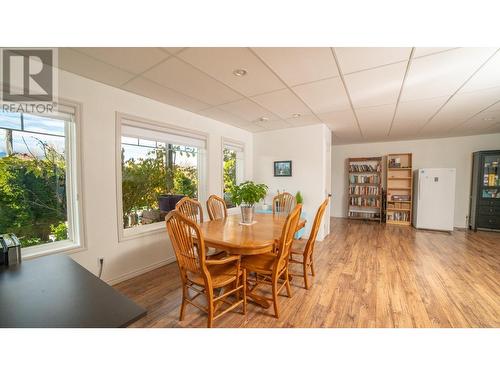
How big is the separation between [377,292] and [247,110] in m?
2.91

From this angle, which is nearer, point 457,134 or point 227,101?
point 227,101

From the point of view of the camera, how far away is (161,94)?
2537 mm

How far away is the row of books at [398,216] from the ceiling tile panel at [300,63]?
5287 mm

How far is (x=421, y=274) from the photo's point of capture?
2656mm

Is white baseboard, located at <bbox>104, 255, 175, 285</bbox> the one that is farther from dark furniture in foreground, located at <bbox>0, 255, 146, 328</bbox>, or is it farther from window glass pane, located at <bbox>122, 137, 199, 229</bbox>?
dark furniture in foreground, located at <bbox>0, 255, 146, 328</bbox>

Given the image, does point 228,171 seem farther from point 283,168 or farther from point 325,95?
point 325,95

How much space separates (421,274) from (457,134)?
4.39 meters

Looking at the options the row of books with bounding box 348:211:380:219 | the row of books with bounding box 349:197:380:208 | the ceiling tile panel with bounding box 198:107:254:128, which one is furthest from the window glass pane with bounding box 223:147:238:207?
the row of books with bounding box 348:211:380:219

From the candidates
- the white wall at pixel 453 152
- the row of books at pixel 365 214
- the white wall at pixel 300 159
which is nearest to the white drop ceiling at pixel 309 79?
the white wall at pixel 300 159

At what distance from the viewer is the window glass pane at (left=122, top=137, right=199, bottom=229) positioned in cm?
269

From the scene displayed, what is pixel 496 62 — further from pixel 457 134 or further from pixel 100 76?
pixel 457 134

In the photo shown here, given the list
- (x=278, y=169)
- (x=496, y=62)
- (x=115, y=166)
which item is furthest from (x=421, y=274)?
(x=115, y=166)


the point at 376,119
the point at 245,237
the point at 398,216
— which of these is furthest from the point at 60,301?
the point at 398,216

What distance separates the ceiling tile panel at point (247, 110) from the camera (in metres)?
2.89
